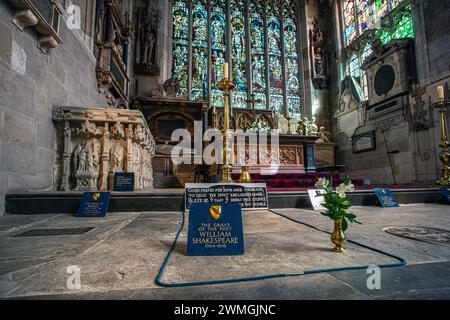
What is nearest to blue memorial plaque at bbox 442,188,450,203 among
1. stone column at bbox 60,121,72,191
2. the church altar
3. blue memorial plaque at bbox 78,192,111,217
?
the church altar

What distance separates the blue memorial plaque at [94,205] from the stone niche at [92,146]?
0.94m

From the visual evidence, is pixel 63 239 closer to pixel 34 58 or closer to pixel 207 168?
pixel 34 58

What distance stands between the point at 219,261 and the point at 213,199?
1.95 meters

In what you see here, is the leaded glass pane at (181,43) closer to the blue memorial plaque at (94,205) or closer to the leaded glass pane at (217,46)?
the leaded glass pane at (217,46)

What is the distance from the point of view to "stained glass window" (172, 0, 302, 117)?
12672 mm

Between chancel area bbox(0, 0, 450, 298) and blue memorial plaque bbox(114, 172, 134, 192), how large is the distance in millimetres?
24

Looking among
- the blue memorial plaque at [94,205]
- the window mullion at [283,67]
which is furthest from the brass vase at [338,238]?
the window mullion at [283,67]

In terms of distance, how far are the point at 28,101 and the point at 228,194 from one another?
3147 mm

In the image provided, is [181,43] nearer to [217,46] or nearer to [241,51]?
[217,46]

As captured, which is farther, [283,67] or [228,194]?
[283,67]

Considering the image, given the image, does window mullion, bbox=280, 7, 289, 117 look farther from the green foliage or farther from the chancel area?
the green foliage

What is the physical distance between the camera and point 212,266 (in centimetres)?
126

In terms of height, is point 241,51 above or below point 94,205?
above

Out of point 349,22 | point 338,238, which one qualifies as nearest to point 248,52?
point 349,22
